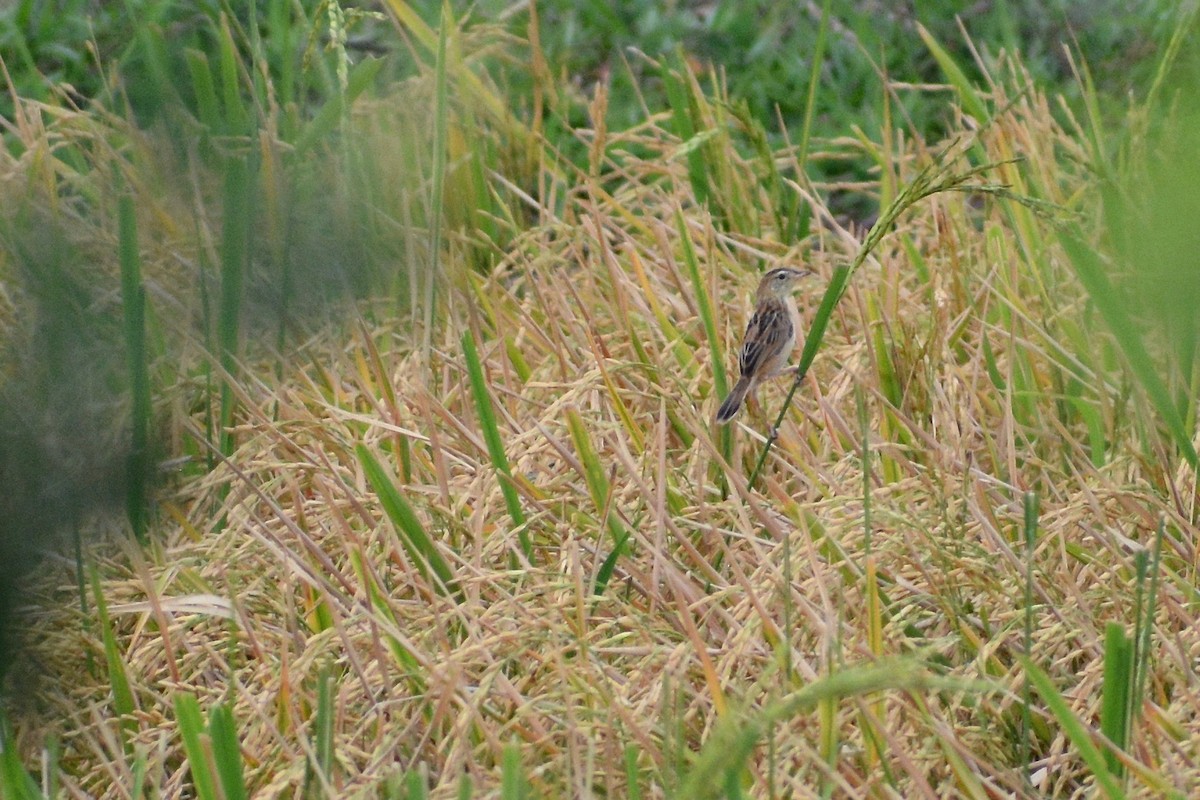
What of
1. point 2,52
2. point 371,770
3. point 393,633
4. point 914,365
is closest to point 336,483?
point 393,633

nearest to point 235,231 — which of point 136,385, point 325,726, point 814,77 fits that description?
point 136,385

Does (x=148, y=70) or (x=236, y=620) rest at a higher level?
(x=148, y=70)

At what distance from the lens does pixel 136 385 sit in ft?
3.96

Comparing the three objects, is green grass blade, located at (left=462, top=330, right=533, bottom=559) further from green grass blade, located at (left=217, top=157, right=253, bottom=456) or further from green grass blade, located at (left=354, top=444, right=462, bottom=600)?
green grass blade, located at (left=217, top=157, right=253, bottom=456)

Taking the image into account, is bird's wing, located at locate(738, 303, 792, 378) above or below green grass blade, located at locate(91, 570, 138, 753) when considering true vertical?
above

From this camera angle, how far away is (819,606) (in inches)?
88.4

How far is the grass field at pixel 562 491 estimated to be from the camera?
4.07 feet

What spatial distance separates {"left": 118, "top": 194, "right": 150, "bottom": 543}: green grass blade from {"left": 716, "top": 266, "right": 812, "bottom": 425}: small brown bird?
3.79 ft

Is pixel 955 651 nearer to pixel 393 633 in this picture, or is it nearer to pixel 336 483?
pixel 393 633

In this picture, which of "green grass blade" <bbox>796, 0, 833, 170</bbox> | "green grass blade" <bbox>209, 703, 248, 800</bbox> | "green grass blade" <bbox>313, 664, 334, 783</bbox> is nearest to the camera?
"green grass blade" <bbox>313, 664, 334, 783</bbox>

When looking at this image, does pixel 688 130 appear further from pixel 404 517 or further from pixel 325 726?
pixel 325 726

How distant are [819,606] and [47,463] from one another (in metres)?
1.40

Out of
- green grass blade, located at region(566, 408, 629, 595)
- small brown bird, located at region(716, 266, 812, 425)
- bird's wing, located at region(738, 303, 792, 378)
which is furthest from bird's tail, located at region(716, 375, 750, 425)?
green grass blade, located at region(566, 408, 629, 595)

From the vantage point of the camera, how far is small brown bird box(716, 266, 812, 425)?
277 centimetres
